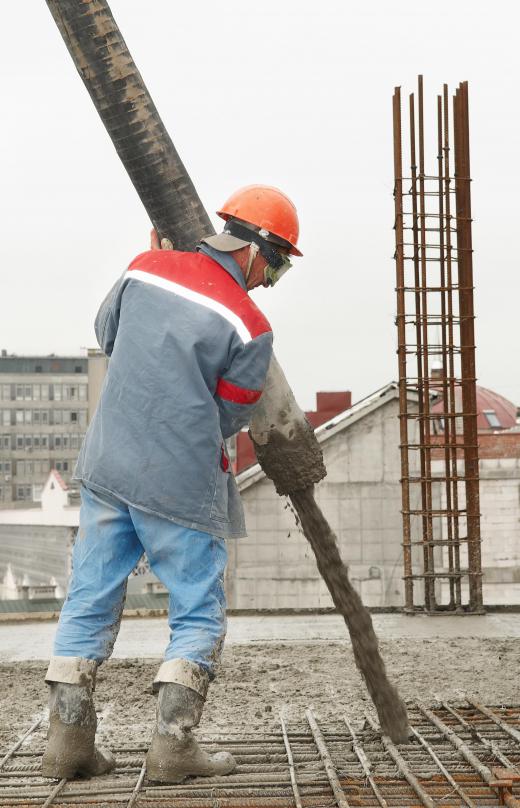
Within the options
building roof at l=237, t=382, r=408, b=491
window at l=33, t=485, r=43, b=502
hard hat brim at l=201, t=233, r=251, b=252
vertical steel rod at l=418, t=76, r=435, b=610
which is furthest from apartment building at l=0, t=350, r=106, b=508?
hard hat brim at l=201, t=233, r=251, b=252

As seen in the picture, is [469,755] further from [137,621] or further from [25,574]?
[25,574]

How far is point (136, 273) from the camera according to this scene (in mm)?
3307

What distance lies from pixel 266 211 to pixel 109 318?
2.07 feet

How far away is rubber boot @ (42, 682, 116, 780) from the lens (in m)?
3.12

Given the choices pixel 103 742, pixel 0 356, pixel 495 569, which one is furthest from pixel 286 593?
pixel 0 356

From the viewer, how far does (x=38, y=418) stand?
91.3 meters

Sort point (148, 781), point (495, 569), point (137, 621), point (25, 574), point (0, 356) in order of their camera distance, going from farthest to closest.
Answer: point (0, 356) → point (25, 574) → point (495, 569) → point (137, 621) → point (148, 781)

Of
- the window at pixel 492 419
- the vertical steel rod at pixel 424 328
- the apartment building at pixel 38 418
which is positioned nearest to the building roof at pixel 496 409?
the window at pixel 492 419

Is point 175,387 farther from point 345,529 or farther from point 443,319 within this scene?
point 345,529

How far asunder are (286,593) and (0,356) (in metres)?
67.0

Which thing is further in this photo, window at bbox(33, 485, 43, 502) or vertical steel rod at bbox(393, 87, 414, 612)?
window at bbox(33, 485, 43, 502)

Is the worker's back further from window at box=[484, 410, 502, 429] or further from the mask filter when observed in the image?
window at box=[484, 410, 502, 429]

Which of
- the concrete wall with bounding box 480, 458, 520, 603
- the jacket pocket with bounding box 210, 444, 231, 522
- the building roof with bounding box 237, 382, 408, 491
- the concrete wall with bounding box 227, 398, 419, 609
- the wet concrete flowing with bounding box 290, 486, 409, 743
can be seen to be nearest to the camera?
the jacket pocket with bounding box 210, 444, 231, 522

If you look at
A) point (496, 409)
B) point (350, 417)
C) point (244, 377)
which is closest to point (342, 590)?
point (244, 377)
